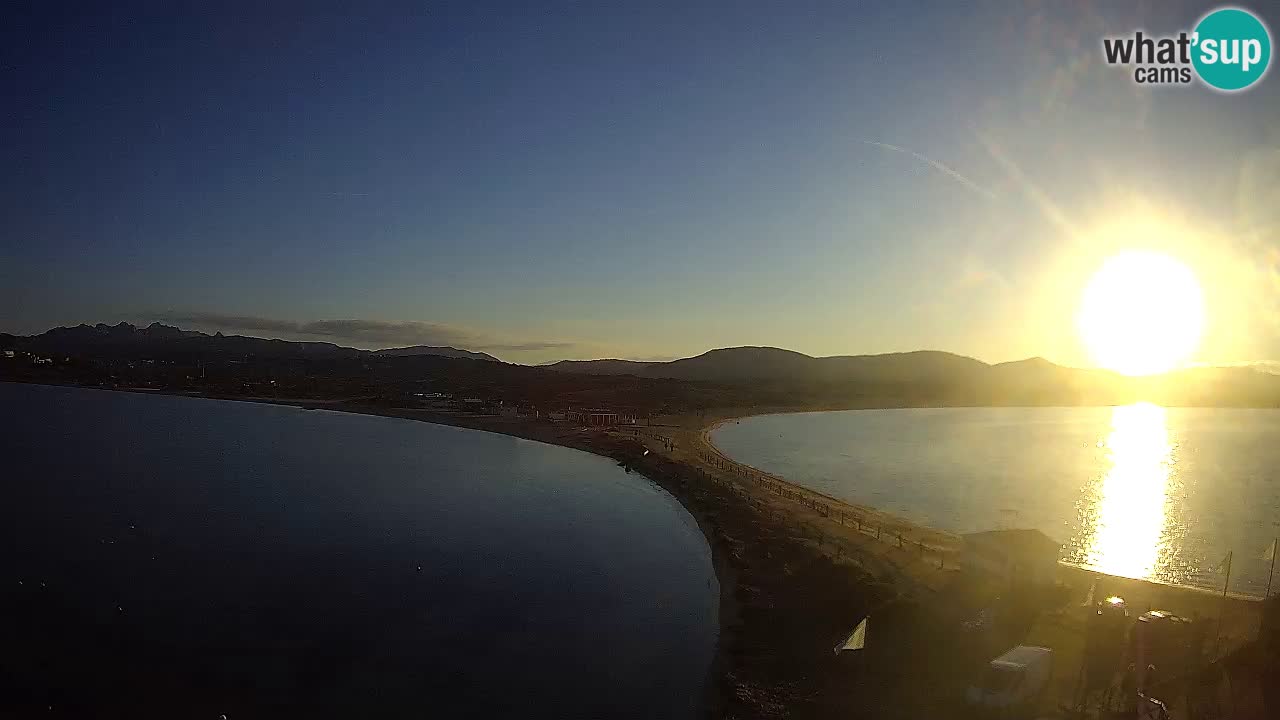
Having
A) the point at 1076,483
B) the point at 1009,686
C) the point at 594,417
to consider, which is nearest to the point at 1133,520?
the point at 1076,483

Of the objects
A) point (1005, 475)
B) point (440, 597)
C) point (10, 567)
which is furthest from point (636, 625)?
point (1005, 475)

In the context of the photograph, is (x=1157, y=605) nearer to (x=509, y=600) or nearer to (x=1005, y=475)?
(x=509, y=600)

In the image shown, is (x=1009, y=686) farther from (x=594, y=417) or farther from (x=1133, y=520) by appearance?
(x=594, y=417)

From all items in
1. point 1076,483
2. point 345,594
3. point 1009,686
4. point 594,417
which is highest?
point 594,417

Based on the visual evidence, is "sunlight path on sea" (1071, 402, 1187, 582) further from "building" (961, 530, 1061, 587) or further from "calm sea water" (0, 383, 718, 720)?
"calm sea water" (0, 383, 718, 720)

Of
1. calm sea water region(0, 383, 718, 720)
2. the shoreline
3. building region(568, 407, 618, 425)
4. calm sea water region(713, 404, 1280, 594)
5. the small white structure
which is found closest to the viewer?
the small white structure

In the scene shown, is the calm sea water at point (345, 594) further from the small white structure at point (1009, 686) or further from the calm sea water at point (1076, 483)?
the calm sea water at point (1076, 483)

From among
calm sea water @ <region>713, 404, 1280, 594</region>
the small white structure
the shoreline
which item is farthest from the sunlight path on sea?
the small white structure
